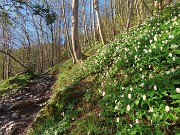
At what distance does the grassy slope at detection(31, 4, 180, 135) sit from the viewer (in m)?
3.26

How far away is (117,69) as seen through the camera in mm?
5461

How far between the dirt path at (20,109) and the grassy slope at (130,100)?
913mm

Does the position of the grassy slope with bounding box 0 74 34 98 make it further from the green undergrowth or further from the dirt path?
the dirt path

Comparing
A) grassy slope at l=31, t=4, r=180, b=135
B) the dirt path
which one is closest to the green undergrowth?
the dirt path

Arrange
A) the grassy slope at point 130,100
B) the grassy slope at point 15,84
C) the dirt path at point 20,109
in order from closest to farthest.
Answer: the grassy slope at point 130,100
the dirt path at point 20,109
the grassy slope at point 15,84

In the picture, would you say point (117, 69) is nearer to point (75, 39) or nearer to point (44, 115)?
point (44, 115)

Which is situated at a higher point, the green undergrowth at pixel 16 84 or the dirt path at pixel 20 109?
the green undergrowth at pixel 16 84

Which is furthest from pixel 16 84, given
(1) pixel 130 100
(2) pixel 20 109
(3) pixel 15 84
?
(1) pixel 130 100

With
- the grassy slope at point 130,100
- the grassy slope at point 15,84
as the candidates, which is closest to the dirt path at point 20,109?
the grassy slope at point 15,84

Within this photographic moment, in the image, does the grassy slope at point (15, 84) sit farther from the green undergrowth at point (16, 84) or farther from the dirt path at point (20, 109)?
the dirt path at point (20, 109)

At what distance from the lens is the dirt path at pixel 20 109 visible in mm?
6473

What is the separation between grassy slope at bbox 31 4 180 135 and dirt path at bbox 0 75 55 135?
35.9 inches

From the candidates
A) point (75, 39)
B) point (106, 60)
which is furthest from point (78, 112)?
point (75, 39)

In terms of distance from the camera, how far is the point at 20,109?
318 inches
